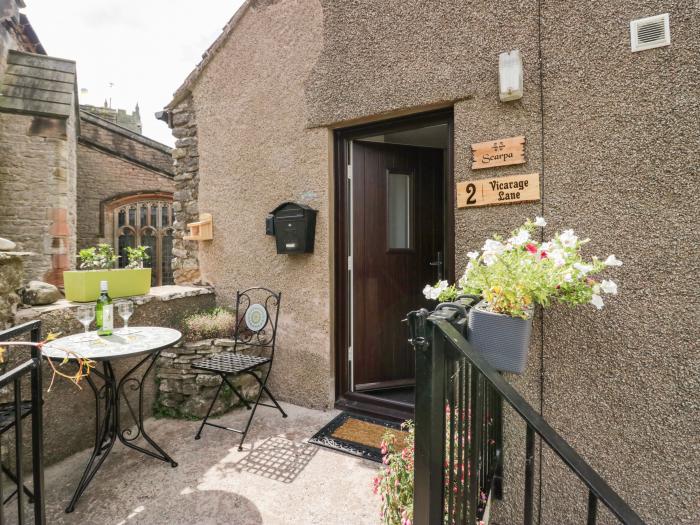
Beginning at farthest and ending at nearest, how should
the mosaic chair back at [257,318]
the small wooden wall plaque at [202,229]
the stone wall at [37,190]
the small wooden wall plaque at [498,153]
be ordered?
the stone wall at [37,190] → the small wooden wall plaque at [202,229] → the mosaic chair back at [257,318] → the small wooden wall plaque at [498,153]

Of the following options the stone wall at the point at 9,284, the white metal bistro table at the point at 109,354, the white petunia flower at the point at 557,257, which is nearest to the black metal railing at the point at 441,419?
the white petunia flower at the point at 557,257

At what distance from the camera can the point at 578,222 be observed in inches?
85.4

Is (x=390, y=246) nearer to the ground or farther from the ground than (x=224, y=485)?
farther from the ground

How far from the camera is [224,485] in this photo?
7.54ft

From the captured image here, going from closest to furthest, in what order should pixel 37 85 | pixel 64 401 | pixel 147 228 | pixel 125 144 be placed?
pixel 64 401 → pixel 37 85 → pixel 125 144 → pixel 147 228

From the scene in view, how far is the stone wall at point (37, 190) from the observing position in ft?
17.7

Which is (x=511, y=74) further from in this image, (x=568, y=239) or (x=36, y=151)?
(x=36, y=151)

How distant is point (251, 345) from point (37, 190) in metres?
4.77

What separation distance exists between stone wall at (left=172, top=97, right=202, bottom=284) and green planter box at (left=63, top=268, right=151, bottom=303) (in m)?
0.78

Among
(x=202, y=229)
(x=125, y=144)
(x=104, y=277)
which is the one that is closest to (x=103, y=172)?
(x=125, y=144)

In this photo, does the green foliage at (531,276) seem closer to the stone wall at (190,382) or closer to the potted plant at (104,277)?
the stone wall at (190,382)

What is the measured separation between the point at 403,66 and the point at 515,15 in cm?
79

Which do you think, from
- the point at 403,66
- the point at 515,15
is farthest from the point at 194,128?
the point at 515,15

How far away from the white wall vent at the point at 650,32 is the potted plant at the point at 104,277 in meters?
3.73
